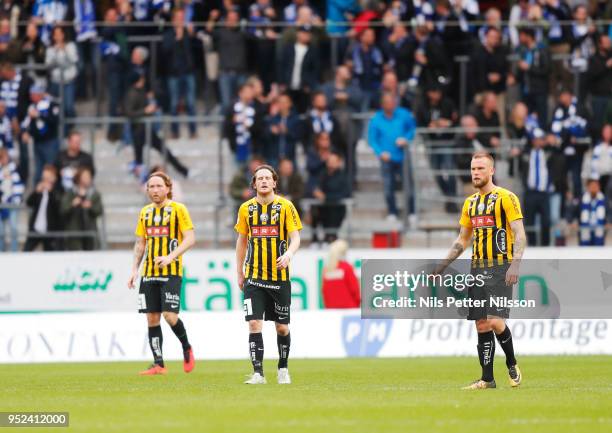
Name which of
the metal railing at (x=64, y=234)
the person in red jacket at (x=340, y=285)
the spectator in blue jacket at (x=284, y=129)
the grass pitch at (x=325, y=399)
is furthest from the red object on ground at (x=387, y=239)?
the grass pitch at (x=325, y=399)

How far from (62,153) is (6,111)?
156 cm

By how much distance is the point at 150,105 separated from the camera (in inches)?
1002

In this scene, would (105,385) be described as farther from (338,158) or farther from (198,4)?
(198,4)

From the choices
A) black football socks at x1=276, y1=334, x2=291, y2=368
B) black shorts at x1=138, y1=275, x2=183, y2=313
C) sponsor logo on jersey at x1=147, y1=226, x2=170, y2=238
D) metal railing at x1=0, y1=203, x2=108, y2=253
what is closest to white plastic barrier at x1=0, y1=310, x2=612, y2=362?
metal railing at x1=0, y1=203, x2=108, y2=253

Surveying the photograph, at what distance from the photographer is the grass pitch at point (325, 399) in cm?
989

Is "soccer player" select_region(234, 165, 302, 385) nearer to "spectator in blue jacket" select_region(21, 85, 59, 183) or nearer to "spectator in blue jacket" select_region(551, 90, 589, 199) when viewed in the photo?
"spectator in blue jacket" select_region(551, 90, 589, 199)

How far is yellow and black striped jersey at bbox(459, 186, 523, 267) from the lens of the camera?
12656 mm

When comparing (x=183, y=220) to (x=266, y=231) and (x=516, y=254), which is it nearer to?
Result: (x=266, y=231)

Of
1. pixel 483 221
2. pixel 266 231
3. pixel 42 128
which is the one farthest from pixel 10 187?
pixel 483 221

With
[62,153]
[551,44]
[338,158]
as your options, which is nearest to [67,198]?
[62,153]

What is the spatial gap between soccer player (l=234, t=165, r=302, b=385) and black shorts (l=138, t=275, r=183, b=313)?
78.5 inches

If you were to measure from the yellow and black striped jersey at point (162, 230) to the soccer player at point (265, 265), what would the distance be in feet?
6.29

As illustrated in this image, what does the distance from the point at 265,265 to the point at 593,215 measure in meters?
11.3

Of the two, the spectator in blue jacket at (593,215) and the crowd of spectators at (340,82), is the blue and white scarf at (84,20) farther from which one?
the spectator in blue jacket at (593,215)
